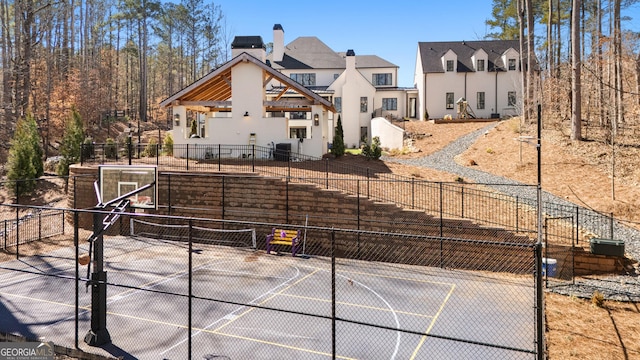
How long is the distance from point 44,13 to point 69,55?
9.99 metres

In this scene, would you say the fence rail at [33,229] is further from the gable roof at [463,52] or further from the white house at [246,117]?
the gable roof at [463,52]

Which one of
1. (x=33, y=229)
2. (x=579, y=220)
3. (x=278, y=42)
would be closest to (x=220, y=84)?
(x=33, y=229)

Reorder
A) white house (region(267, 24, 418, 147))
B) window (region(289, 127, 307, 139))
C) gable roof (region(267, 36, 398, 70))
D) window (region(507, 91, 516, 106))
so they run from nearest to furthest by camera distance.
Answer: window (region(289, 127, 307, 139))
white house (region(267, 24, 418, 147))
window (region(507, 91, 516, 106))
gable roof (region(267, 36, 398, 70))

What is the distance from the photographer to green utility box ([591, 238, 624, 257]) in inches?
581

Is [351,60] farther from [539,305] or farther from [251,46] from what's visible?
[539,305]

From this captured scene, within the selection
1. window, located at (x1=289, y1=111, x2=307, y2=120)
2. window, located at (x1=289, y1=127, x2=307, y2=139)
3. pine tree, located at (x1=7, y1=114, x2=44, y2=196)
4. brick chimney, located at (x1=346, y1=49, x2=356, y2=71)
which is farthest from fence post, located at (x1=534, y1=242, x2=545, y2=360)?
brick chimney, located at (x1=346, y1=49, x2=356, y2=71)

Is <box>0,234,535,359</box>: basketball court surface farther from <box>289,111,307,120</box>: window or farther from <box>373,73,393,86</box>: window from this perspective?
<box>373,73,393,86</box>: window

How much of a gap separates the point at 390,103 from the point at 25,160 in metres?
34.1

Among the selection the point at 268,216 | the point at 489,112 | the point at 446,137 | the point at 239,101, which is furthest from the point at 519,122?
the point at 268,216

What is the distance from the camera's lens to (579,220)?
738 inches

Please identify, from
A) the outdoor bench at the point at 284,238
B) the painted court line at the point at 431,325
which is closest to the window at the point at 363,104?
the outdoor bench at the point at 284,238

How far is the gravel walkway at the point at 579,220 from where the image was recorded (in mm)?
13048

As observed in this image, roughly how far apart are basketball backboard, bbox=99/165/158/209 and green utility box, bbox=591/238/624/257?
49.0 ft

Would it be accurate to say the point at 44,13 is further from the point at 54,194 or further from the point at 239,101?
the point at 239,101
